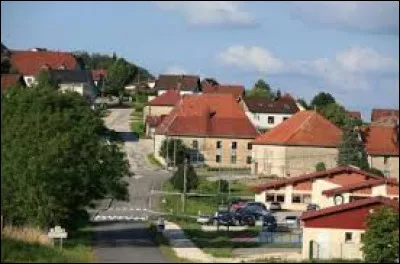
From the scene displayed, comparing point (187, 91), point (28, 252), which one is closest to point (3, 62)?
point (28, 252)

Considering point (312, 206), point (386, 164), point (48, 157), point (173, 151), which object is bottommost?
point (312, 206)

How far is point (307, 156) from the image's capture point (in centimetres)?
7931

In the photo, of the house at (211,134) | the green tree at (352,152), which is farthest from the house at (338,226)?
the house at (211,134)

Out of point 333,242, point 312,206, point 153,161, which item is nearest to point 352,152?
point 312,206

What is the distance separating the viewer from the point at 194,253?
3441 cm

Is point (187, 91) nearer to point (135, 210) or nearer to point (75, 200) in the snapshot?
point (135, 210)

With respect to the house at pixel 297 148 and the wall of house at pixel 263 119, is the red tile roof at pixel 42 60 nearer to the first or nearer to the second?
the wall of house at pixel 263 119

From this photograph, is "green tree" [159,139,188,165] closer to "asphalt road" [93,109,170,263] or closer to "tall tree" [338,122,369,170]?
"asphalt road" [93,109,170,263]

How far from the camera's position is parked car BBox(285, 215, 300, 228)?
A: 52.3 metres

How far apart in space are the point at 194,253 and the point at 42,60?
10019cm

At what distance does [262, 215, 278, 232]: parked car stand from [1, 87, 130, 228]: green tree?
12929 mm

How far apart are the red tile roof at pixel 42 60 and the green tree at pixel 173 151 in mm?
43457

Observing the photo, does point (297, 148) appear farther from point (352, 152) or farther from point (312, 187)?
point (312, 187)

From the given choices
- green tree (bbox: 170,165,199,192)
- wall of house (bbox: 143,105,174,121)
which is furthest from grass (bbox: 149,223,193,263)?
wall of house (bbox: 143,105,174,121)
